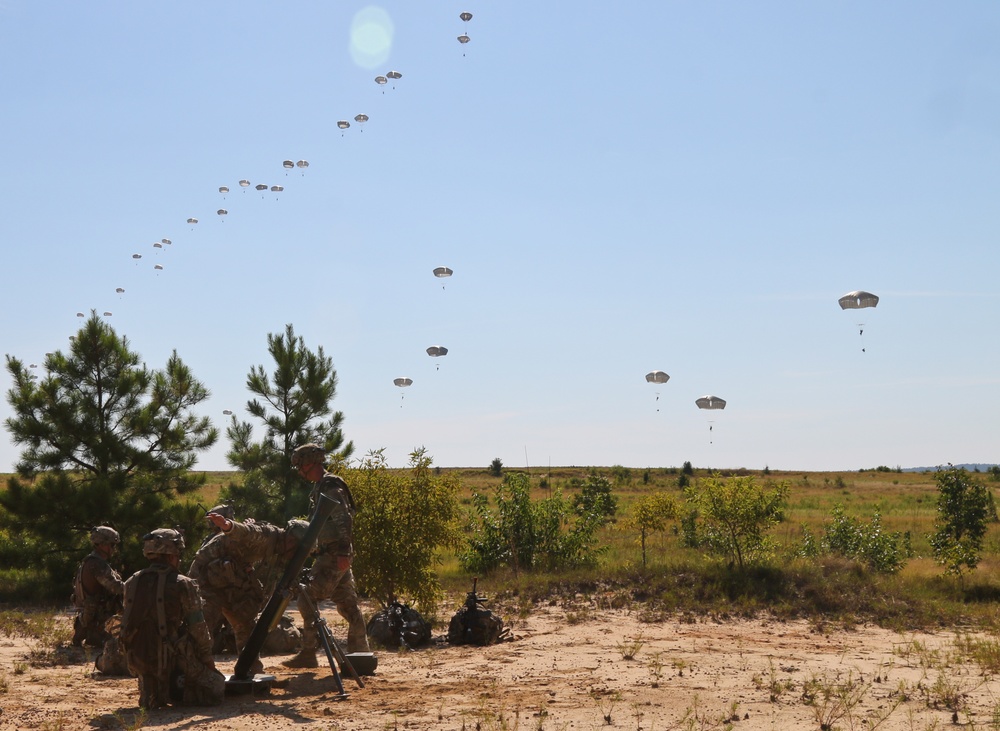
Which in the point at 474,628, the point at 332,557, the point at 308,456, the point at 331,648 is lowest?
the point at 474,628

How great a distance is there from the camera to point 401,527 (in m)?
13.6

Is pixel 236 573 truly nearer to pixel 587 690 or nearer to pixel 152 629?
pixel 152 629

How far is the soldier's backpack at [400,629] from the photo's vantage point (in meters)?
12.0

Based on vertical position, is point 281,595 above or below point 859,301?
below

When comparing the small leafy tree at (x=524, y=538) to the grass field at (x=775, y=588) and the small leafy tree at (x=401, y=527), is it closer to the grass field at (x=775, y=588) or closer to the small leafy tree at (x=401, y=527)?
the grass field at (x=775, y=588)

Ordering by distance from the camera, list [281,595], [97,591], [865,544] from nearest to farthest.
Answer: [281,595] → [97,591] → [865,544]

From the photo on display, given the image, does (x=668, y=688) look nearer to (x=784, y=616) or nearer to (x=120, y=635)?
(x=120, y=635)

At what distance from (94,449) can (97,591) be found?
6955 mm

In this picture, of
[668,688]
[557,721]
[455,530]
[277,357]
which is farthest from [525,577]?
[557,721]

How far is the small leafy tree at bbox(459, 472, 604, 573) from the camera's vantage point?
67.6ft

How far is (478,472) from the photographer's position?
9162cm

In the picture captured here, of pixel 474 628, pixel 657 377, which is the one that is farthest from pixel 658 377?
pixel 474 628

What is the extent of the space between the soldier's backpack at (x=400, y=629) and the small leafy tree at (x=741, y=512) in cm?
757

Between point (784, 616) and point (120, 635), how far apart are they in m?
10.1
